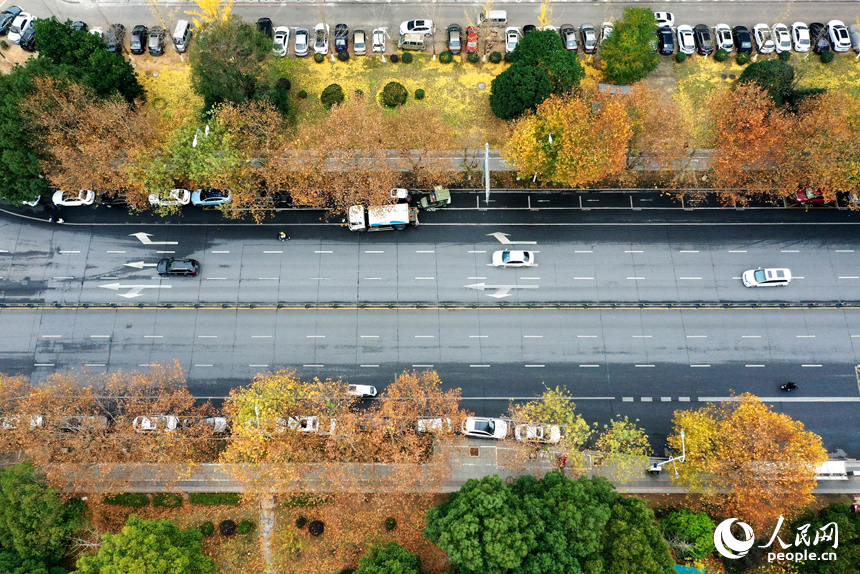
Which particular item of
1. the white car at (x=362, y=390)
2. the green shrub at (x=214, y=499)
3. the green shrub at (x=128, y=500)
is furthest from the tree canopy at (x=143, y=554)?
the white car at (x=362, y=390)

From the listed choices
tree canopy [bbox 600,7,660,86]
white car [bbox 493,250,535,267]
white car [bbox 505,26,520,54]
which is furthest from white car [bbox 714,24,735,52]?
white car [bbox 493,250,535,267]

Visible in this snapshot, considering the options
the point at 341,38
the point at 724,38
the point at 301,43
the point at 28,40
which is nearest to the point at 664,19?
the point at 724,38

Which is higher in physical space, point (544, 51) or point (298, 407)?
point (544, 51)

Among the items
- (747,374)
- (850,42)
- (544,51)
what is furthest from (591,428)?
(850,42)

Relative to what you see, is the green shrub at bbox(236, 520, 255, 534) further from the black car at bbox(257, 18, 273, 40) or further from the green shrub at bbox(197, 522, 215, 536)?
A: the black car at bbox(257, 18, 273, 40)

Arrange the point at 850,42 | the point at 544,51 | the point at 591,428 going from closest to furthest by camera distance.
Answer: the point at 591,428
the point at 544,51
the point at 850,42

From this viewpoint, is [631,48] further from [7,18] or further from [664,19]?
[7,18]

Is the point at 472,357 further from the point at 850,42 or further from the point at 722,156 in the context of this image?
the point at 850,42
